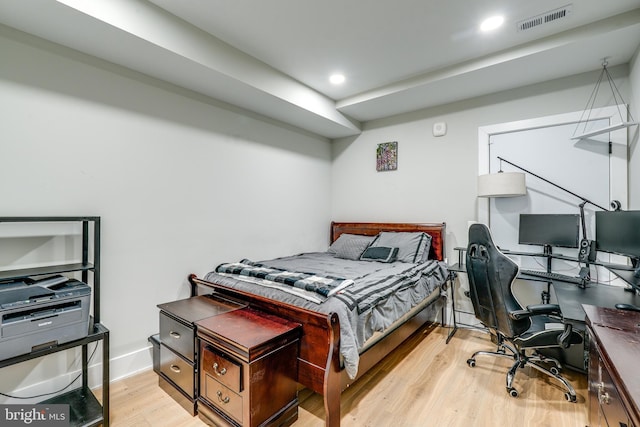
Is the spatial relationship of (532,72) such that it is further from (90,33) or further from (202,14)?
(90,33)

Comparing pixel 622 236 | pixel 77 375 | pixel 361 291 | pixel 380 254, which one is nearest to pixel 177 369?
pixel 77 375

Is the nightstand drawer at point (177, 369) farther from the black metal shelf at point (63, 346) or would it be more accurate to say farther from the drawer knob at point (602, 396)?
the drawer knob at point (602, 396)

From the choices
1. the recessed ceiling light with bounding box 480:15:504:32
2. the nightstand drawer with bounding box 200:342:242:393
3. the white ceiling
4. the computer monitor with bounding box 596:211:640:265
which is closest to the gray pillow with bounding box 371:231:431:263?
the computer monitor with bounding box 596:211:640:265

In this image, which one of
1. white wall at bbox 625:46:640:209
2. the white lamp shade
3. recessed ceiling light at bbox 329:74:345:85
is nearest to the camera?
white wall at bbox 625:46:640:209

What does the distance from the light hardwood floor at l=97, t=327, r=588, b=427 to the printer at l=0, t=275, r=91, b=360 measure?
698 millimetres

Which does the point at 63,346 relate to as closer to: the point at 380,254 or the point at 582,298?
the point at 380,254

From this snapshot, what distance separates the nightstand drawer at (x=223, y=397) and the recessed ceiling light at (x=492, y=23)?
3002 millimetres

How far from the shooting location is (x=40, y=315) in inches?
60.0

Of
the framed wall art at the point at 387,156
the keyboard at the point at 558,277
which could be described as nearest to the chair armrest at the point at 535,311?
the keyboard at the point at 558,277

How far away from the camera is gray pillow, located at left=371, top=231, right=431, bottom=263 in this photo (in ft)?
10.8

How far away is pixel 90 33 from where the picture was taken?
6.37 ft

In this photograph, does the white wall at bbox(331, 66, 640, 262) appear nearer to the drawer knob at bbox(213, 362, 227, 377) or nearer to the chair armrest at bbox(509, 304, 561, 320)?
the chair armrest at bbox(509, 304, 561, 320)

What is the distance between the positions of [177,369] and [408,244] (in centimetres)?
251

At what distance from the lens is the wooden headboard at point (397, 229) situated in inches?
138
